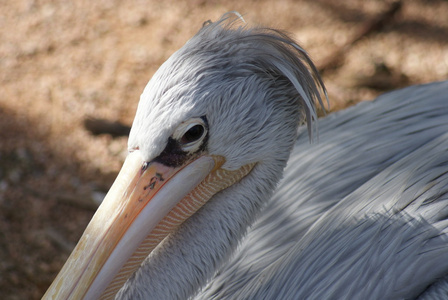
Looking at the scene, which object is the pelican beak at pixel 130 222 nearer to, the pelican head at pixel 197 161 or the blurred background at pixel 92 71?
the pelican head at pixel 197 161

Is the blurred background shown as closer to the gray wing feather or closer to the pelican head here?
the gray wing feather

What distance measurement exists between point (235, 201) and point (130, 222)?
0.42 meters

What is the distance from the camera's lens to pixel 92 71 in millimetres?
4090

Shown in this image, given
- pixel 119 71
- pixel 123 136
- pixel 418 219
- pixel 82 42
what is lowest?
pixel 418 219

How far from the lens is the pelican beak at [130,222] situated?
157 centimetres

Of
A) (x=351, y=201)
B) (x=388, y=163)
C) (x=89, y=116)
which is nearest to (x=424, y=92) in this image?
(x=388, y=163)

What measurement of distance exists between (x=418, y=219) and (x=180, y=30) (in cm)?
312

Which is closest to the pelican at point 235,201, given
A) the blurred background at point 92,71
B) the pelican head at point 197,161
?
the pelican head at point 197,161

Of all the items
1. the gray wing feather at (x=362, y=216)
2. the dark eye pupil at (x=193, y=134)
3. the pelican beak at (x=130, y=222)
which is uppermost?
the dark eye pupil at (x=193, y=134)

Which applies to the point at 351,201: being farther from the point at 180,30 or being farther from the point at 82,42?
the point at 82,42

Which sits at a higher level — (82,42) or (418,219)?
(82,42)

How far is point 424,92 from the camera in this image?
254cm

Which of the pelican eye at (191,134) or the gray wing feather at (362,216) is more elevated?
the pelican eye at (191,134)

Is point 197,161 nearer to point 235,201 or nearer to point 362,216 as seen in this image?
point 235,201
